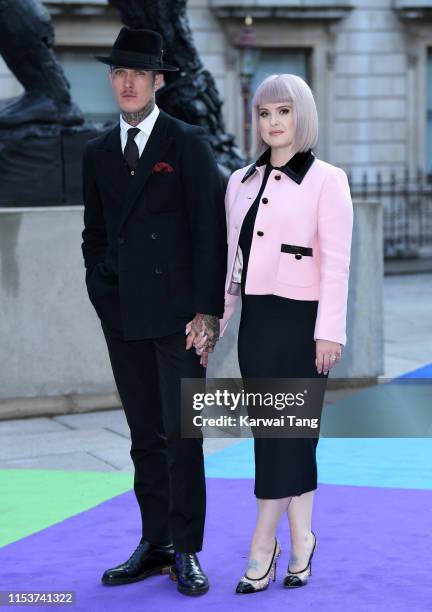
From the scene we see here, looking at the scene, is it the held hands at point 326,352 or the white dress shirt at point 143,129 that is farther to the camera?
the white dress shirt at point 143,129

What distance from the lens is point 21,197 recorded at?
24.3 ft

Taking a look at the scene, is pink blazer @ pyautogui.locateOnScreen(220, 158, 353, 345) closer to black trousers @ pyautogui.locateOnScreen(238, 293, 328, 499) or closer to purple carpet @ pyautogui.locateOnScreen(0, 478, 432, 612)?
black trousers @ pyautogui.locateOnScreen(238, 293, 328, 499)

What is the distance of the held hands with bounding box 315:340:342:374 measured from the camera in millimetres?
3639

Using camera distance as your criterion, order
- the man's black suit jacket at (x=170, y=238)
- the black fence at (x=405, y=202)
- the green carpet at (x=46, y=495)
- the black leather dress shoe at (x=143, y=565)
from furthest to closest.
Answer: the black fence at (x=405, y=202) < the green carpet at (x=46, y=495) < the black leather dress shoe at (x=143, y=565) < the man's black suit jacket at (x=170, y=238)

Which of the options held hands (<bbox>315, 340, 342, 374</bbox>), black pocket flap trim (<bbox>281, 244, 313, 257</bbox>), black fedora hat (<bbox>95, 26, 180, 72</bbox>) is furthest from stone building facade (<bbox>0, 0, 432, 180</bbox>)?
held hands (<bbox>315, 340, 342, 374</bbox>)

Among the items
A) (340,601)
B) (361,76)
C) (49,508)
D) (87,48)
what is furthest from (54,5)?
(340,601)

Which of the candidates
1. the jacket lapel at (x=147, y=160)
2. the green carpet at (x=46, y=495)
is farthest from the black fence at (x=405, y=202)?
the jacket lapel at (x=147, y=160)

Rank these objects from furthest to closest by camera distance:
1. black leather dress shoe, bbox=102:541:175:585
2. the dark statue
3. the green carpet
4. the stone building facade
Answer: the stone building facade < the dark statue < the green carpet < black leather dress shoe, bbox=102:541:175:585

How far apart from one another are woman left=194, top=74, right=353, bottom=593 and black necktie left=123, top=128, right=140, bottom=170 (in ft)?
1.23

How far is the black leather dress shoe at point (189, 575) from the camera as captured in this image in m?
3.82

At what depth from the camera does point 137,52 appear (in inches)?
148

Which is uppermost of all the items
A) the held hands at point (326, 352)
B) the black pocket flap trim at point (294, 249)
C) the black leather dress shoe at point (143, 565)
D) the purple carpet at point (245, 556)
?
the black pocket flap trim at point (294, 249)

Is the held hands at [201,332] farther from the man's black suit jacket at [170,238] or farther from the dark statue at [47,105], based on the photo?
the dark statue at [47,105]

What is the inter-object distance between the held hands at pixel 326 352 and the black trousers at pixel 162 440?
42cm
